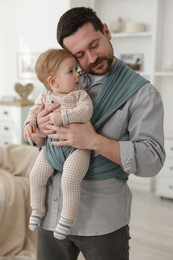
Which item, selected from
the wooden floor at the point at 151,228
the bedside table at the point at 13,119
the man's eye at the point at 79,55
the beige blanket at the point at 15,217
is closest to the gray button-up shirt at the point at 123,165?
the man's eye at the point at 79,55

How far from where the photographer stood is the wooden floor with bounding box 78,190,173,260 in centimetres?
261

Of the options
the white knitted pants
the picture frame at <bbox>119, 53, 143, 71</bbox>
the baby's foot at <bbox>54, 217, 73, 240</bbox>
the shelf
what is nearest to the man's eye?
the white knitted pants

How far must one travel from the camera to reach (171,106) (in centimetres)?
401

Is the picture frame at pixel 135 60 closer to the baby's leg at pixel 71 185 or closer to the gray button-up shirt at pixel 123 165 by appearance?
the gray button-up shirt at pixel 123 165

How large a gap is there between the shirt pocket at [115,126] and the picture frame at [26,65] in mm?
3708

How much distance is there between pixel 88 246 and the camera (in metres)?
1.27

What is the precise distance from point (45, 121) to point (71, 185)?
0.79 feet

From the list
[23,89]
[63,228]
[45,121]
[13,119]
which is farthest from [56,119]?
[23,89]

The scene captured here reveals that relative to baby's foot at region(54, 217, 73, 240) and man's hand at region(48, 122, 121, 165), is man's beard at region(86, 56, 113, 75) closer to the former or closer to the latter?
man's hand at region(48, 122, 121, 165)

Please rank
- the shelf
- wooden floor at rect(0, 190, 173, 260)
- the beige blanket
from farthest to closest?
the shelf → wooden floor at rect(0, 190, 173, 260) → the beige blanket

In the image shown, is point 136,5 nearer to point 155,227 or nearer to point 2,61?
point 2,61

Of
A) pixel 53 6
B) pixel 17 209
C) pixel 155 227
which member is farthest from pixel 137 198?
pixel 53 6

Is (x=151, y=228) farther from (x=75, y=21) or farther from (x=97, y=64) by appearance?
(x=75, y=21)

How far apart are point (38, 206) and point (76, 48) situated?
0.59 meters
